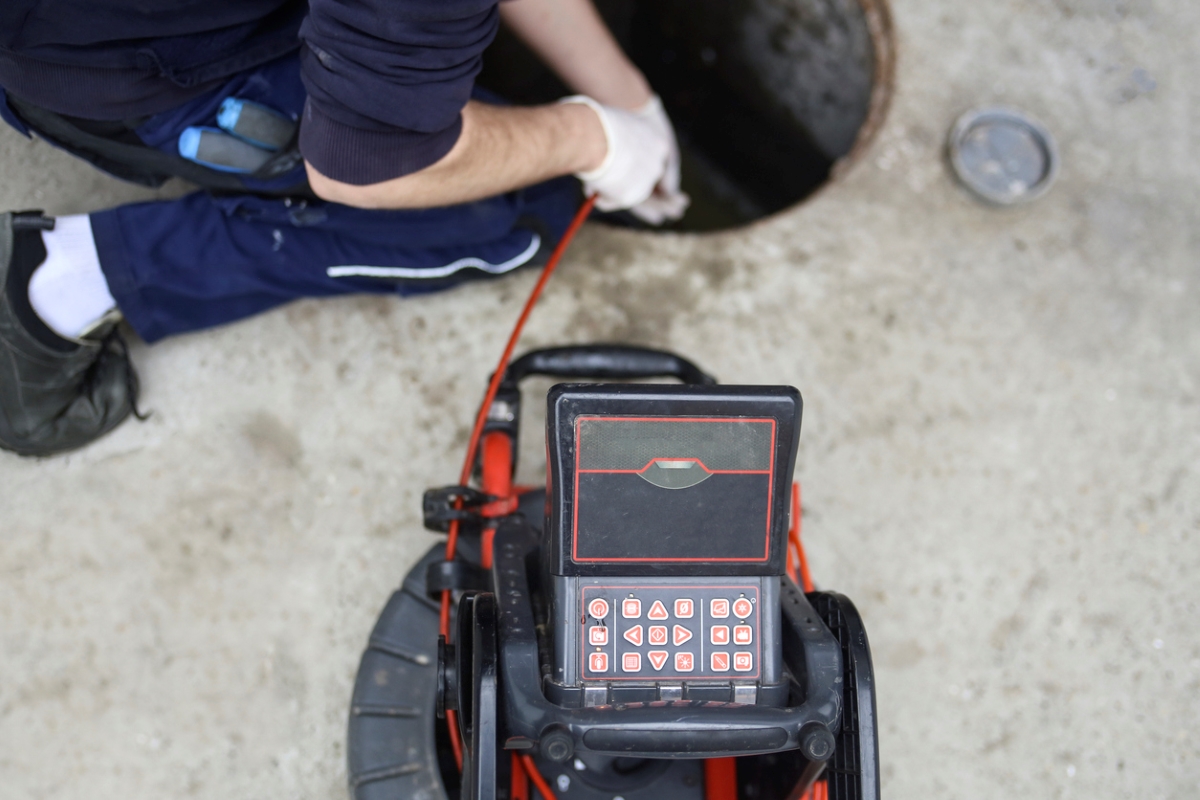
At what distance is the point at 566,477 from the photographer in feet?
2.53

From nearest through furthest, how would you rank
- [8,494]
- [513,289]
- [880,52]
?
1. [8,494]
2. [513,289]
3. [880,52]

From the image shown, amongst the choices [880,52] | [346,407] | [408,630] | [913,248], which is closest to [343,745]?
[408,630]

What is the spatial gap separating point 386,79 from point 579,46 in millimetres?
617

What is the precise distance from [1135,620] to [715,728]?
1003 millimetres

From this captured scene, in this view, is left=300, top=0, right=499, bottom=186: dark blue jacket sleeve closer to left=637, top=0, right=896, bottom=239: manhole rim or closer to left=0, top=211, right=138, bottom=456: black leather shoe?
left=0, top=211, right=138, bottom=456: black leather shoe

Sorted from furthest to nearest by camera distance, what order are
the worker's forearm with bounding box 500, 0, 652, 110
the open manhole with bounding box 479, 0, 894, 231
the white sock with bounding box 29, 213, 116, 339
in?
the open manhole with bounding box 479, 0, 894, 231 < the worker's forearm with bounding box 500, 0, 652, 110 < the white sock with bounding box 29, 213, 116, 339

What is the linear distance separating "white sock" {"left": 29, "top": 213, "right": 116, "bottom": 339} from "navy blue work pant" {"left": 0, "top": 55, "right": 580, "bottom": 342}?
0.03 m

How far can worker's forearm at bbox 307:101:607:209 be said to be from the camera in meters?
1.03

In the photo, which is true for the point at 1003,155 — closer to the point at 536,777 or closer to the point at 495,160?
the point at 495,160

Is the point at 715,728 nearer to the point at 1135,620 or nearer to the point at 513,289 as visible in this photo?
the point at 513,289

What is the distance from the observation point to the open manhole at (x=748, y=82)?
1869 mm

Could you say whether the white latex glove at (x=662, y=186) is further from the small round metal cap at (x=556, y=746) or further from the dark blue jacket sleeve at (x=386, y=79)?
the small round metal cap at (x=556, y=746)

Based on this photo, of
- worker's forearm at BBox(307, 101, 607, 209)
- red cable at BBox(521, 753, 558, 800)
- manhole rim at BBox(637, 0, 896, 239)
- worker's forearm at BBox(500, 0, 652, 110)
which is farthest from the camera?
manhole rim at BBox(637, 0, 896, 239)

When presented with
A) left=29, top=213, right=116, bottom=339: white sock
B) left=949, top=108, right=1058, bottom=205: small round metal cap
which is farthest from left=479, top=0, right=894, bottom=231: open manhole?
left=29, top=213, right=116, bottom=339: white sock
